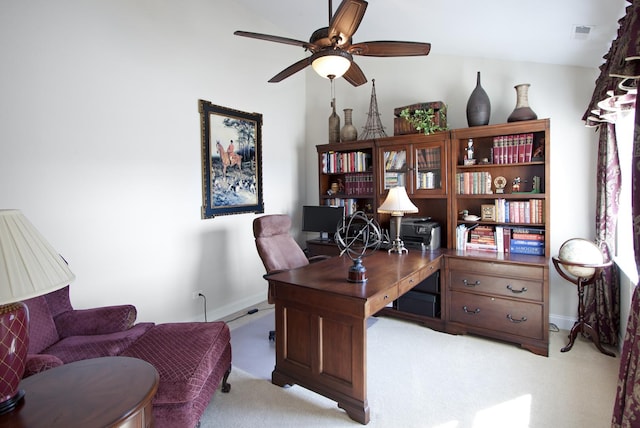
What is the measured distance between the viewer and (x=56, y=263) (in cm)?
118

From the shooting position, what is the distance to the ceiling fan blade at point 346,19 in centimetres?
173

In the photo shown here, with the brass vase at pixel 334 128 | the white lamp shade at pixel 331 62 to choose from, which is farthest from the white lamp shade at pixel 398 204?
the brass vase at pixel 334 128

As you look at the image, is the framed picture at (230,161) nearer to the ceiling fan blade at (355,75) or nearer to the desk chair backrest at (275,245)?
the desk chair backrest at (275,245)

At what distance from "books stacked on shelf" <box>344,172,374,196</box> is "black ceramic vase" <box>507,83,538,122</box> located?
1543mm

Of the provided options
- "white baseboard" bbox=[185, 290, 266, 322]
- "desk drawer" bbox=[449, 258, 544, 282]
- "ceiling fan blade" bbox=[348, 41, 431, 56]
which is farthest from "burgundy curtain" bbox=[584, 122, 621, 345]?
"white baseboard" bbox=[185, 290, 266, 322]

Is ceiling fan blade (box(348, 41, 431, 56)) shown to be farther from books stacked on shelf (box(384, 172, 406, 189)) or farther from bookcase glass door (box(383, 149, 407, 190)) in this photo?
books stacked on shelf (box(384, 172, 406, 189))

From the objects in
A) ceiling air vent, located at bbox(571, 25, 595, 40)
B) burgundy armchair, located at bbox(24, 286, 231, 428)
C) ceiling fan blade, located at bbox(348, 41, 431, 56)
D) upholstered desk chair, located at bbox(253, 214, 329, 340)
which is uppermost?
ceiling air vent, located at bbox(571, 25, 595, 40)

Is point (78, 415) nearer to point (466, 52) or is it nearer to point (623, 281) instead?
point (623, 281)

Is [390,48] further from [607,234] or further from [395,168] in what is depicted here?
[607,234]

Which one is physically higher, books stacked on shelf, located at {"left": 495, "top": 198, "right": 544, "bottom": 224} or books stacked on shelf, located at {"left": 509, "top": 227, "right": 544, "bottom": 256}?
books stacked on shelf, located at {"left": 495, "top": 198, "right": 544, "bottom": 224}

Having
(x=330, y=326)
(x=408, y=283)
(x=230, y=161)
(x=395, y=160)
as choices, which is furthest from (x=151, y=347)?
(x=395, y=160)

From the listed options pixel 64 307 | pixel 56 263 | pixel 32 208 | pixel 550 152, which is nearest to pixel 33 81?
pixel 32 208

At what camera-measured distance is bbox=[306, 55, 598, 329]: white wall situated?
10.0 ft

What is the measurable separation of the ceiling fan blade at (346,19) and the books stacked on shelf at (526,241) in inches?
92.4
